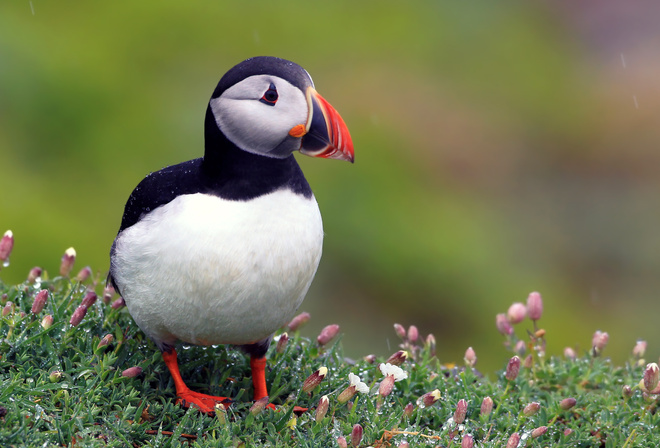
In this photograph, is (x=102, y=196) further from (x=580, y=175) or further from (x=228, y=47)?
(x=580, y=175)

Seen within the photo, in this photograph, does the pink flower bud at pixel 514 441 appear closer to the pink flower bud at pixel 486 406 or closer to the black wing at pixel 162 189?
the pink flower bud at pixel 486 406

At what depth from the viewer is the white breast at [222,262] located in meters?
3.25

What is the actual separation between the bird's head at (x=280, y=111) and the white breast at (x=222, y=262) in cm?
24

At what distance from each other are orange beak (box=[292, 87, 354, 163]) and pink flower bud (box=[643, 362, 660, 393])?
1.71 meters

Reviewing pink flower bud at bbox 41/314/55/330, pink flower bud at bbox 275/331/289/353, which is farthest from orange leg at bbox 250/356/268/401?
pink flower bud at bbox 41/314/55/330

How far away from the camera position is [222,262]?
3.25m

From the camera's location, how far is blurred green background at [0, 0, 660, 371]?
310 inches

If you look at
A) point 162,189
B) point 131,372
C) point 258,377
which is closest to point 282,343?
point 258,377

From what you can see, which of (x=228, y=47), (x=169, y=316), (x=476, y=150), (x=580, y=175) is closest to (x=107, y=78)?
(x=228, y=47)

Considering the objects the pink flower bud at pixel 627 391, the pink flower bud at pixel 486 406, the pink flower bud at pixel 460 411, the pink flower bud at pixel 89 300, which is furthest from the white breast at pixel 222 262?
the pink flower bud at pixel 627 391

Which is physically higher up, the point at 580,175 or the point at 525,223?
the point at 580,175

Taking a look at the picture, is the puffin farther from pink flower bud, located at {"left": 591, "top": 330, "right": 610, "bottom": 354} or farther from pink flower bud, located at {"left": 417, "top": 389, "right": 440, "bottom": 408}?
pink flower bud, located at {"left": 591, "top": 330, "right": 610, "bottom": 354}

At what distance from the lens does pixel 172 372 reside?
12.1 ft

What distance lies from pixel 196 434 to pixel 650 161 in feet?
27.4
